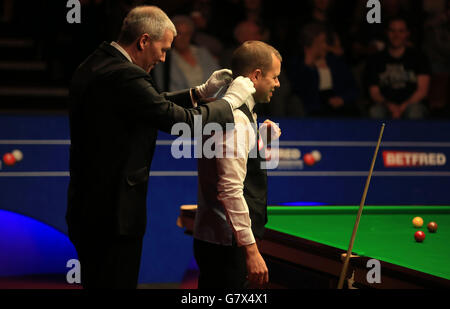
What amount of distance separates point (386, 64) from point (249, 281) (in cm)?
428

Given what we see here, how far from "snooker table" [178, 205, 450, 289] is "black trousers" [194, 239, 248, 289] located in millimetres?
463

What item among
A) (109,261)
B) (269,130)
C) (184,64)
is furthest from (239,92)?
(184,64)

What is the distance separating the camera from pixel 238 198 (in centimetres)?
273

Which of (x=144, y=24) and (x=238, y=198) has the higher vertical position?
(x=144, y=24)

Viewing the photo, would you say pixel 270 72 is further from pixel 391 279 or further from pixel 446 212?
pixel 446 212

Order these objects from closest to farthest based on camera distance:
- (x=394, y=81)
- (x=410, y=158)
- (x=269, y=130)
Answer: (x=269, y=130), (x=410, y=158), (x=394, y=81)

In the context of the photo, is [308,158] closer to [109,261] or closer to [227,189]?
[227,189]

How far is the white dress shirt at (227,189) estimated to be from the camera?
2729 millimetres

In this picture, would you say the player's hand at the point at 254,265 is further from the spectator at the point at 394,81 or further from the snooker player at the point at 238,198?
the spectator at the point at 394,81

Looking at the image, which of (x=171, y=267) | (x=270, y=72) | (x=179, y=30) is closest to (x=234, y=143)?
(x=270, y=72)

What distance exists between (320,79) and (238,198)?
4.02m

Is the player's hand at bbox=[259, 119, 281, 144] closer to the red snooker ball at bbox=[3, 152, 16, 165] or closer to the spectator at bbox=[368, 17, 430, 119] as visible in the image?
the red snooker ball at bbox=[3, 152, 16, 165]

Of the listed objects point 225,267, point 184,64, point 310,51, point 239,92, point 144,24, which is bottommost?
point 225,267

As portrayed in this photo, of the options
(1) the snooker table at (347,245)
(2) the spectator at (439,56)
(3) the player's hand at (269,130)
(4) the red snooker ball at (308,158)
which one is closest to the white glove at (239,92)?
(3) the player's hand at (269,130)
